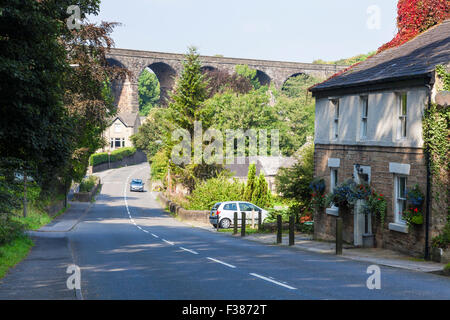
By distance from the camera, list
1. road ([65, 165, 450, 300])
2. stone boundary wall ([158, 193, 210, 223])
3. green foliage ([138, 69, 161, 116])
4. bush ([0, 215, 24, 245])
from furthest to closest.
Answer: green foliage ([138, 69, 161, 116]), stone boundary wall ([158, 193, 210, 223]), bush ([0, 215, 24, 245]), road ([65, 165, 450, 300])

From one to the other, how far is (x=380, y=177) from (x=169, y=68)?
4126 inches

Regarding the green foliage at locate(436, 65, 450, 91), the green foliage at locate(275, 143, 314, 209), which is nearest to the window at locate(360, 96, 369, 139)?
the green foliage at locate(436, 65, 450, 91)

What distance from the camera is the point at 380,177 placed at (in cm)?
2062

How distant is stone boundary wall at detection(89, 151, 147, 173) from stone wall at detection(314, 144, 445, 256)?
79310mm

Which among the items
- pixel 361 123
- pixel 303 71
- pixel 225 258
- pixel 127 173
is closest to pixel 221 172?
pixel 361 123

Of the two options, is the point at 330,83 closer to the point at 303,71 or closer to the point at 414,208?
the point at 414,208

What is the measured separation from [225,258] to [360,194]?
6.08 metres

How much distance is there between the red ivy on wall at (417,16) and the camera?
1019 inches

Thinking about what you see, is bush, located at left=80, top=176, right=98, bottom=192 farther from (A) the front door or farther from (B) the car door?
(A) the front door

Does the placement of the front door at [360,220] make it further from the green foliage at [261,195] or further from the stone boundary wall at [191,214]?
the stone boundary wall at [191,214]

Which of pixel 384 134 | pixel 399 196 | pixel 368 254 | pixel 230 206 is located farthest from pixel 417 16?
pixel 230 206

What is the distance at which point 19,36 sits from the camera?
16906 mm

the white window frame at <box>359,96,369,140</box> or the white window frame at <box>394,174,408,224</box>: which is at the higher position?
the white window frame at <box>359,96,369,140</box>

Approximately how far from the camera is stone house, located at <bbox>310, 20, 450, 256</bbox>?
18344mm
